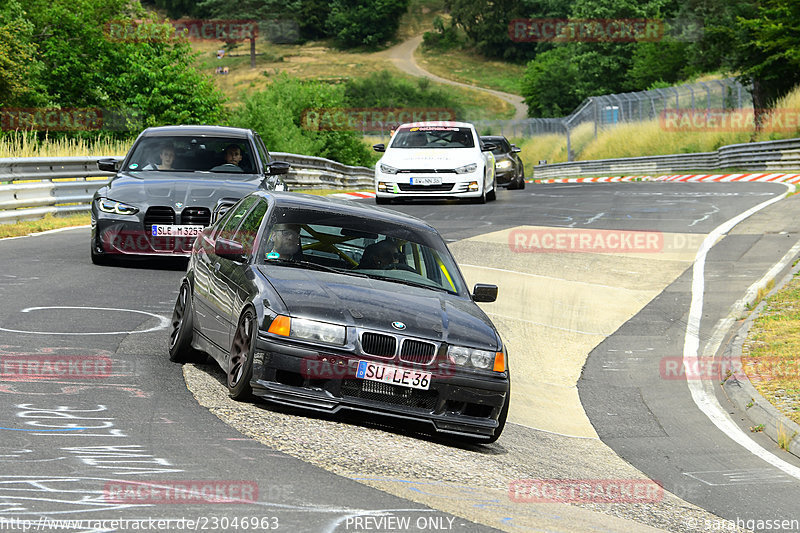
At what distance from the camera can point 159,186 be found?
14055mm

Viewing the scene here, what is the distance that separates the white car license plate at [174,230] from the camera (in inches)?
540

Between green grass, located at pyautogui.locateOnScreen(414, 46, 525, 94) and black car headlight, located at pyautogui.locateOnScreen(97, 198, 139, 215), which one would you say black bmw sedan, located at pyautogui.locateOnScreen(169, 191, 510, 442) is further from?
green grass, located at pyautogui.locateOnScreen(414, 46, 525, 94)

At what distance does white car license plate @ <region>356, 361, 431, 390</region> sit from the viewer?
23.5 feet

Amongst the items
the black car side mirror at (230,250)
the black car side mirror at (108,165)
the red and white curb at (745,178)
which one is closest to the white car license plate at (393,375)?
the black car side mirror at (230,250)

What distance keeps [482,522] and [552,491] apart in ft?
4.32

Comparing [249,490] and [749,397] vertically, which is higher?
[249,490]

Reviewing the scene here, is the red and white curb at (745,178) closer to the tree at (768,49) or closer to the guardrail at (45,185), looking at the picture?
the tree at (768,49)

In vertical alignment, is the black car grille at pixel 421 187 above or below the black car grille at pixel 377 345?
below

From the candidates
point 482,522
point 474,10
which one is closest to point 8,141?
point 482,522

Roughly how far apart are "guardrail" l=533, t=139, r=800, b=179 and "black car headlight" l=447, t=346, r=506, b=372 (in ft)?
108

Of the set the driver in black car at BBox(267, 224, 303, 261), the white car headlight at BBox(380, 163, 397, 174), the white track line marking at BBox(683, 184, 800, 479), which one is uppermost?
the driver in black car at BBox(267, 224, 303, 261)

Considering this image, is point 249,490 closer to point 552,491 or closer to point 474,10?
point 552,491

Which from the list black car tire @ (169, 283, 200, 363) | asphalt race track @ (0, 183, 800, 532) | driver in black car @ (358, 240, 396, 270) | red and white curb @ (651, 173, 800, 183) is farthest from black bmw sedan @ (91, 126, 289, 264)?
red and white curb @ (651, 173, 800, 183)

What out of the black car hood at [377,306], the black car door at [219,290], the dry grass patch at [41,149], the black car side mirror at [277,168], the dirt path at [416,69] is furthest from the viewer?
the dirt path at [416,69]
